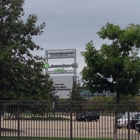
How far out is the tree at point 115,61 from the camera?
17391mm

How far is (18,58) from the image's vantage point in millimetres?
24281

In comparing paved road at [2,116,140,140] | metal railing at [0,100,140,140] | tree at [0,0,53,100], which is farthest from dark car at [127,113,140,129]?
tree at [0,0,53,100]

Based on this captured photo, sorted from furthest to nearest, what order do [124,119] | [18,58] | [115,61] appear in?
1. [18,58]
2. [124,119]
3. [115,61]

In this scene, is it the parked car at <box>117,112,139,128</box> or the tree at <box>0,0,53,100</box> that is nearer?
the parked car at <box>117,112,139,128</box>

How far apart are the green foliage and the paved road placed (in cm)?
158

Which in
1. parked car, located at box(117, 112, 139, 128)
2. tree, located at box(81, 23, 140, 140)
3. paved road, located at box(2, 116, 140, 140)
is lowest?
paved road, located at box(2, 116, 140, 140)

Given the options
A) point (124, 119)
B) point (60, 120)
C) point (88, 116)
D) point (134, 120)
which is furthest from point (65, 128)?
point (134, 120)

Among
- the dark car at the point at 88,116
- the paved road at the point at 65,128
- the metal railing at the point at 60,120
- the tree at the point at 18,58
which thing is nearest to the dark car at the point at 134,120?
the metal railing at the point at 60,120

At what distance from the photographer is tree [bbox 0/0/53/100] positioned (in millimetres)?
23359

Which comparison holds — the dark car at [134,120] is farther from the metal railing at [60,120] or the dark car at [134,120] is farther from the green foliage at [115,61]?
the green foliage at [115,61]

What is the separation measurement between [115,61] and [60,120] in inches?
137

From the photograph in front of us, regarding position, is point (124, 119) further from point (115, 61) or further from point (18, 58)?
point (18, 58)

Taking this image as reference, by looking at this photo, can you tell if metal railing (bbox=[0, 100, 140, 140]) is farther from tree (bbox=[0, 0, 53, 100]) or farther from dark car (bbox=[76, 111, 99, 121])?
tree (bbox=[0, 0, 53, 100])

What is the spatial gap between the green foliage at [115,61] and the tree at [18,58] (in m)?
6.25
